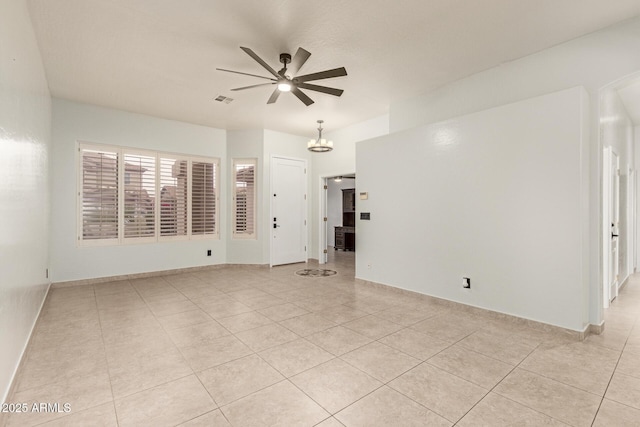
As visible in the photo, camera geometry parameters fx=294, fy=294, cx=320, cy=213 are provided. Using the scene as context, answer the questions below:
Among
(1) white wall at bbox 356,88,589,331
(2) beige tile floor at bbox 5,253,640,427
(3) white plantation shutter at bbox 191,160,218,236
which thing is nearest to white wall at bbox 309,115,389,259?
(1) white wall at bbox 356,88,589,331

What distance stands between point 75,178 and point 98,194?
1.37ft

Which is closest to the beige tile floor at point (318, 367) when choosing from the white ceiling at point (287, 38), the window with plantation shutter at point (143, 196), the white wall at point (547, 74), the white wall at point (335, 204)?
the window with plantation shutter at point (143, 196)

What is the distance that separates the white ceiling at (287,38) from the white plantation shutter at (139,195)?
50.7 inches

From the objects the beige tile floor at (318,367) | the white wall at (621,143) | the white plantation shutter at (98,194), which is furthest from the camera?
the white plantation shutter at (98,194)

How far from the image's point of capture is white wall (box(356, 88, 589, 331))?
3057mm

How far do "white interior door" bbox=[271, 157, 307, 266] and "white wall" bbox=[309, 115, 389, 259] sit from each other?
0.24 metres

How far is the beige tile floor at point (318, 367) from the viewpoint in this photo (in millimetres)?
1889

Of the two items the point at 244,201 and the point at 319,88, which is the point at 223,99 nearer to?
the point at 319,88

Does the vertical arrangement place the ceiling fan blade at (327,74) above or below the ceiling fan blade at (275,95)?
below

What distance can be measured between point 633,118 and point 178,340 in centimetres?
858

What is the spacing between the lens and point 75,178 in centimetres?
513

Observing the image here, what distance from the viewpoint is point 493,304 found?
3.59 m

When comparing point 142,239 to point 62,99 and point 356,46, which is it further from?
point 356,46

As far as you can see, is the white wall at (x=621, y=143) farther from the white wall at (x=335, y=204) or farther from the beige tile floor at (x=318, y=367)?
the white wall at (x=335, y=204)
